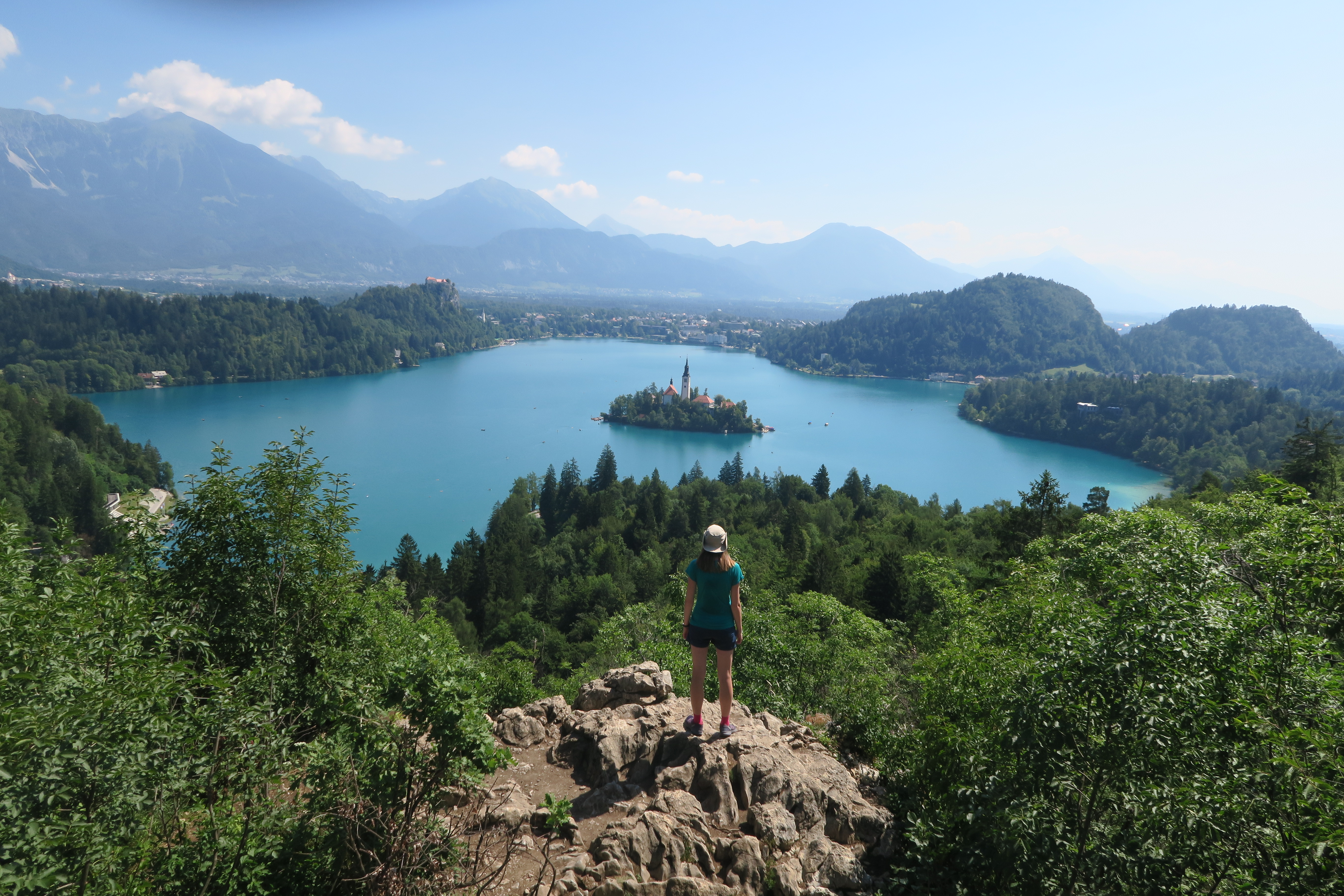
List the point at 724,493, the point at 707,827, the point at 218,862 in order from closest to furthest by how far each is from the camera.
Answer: the point at 218,862, the point at 707,827, the point at 724,493

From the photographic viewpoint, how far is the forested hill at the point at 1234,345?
145625 millimetres

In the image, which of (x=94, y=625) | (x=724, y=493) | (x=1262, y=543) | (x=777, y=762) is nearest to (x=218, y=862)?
(x=94, y=625)

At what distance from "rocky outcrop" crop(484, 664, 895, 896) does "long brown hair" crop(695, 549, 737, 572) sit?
1.79 metres

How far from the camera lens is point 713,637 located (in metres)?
5.76

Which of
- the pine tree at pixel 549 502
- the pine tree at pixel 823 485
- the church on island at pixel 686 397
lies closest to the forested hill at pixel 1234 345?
the church on island at pixel 686 397

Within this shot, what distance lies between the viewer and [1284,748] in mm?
3678

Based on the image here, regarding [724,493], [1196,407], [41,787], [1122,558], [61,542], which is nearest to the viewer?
[41,787]

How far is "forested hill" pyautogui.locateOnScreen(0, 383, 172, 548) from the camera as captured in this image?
4141cm

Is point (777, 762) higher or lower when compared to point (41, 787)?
lower

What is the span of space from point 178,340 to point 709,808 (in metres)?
131

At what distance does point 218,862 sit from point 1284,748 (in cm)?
633

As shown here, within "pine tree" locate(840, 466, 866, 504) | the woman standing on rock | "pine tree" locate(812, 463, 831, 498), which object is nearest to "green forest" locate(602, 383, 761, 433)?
"pine tree" locate(812, 463, 831, 498)

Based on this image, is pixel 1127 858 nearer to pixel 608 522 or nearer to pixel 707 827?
pixel 707 827

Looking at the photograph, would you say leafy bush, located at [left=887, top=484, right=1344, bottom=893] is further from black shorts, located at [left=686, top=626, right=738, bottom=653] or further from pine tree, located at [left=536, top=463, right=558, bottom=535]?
pine tree, located at [left=536, top=463, right=558, bottom=535]
